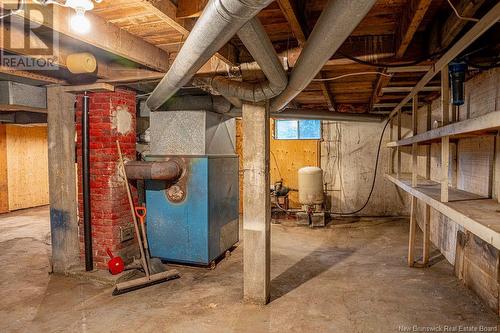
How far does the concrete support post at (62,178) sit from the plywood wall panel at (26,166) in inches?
184

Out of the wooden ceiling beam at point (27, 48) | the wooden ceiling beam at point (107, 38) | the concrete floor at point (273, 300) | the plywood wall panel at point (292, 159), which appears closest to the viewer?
the wooden ceiling beam at point (107, 38)

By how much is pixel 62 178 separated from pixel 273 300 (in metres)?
2.59

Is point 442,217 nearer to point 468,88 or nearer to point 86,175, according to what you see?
point 468,88

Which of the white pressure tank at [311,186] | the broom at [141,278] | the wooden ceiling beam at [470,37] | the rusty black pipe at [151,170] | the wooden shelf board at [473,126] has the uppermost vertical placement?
the wooden ceiling beam at [470,37]

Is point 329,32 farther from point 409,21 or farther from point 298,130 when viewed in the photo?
point 298,130

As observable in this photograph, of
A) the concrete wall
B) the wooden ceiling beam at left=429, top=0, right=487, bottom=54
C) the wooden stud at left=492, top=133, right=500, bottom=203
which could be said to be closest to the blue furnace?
the wooden ceiling beam at left=429, top=0, right=487, bottom=54

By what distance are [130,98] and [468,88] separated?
3573 mm

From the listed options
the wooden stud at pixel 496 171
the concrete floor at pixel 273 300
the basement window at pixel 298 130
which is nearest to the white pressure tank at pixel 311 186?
the basement window at pixel 298 130

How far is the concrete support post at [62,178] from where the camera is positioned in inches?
142

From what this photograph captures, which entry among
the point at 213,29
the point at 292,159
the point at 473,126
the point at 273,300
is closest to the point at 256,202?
the point at 273,300

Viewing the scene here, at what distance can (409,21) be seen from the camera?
1938mm

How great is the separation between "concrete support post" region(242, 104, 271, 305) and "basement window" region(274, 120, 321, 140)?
160 inches

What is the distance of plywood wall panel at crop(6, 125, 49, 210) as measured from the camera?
7277mm

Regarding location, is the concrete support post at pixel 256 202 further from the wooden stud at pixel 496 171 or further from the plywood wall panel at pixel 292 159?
the plywood wall panel at pixel 292 159
